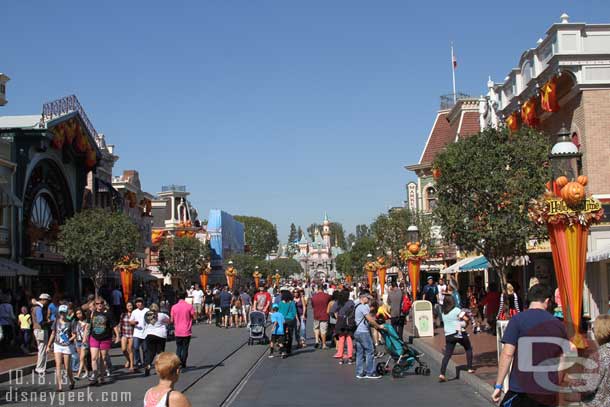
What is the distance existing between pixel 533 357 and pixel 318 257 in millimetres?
180300

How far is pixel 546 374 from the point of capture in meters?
6.31

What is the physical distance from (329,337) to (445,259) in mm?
23625

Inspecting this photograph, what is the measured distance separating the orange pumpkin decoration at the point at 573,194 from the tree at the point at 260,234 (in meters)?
126

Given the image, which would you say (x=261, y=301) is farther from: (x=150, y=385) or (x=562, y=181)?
(x=562, y=181)

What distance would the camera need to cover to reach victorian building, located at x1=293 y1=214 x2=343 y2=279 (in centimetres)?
18125

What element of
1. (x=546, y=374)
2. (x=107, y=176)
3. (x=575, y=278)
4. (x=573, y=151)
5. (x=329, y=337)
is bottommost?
(x=329, y=337)

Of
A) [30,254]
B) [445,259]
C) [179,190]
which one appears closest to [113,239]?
[30,254]

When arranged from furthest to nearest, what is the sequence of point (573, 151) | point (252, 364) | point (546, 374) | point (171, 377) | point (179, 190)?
point (179, 190), point (252, 364), point (573, 151), point (546, 374), point (171, 377)

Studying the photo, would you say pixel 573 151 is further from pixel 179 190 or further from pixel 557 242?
pixel 179 190

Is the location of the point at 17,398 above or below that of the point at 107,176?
below

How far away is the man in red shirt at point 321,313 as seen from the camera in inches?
800

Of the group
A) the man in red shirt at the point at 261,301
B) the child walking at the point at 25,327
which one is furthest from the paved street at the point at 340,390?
the child walking at the point at 25,327

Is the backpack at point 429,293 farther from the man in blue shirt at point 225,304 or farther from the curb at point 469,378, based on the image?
the man in blue shirt at point 225,304

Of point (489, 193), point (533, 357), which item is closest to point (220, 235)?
point (489, 193)
